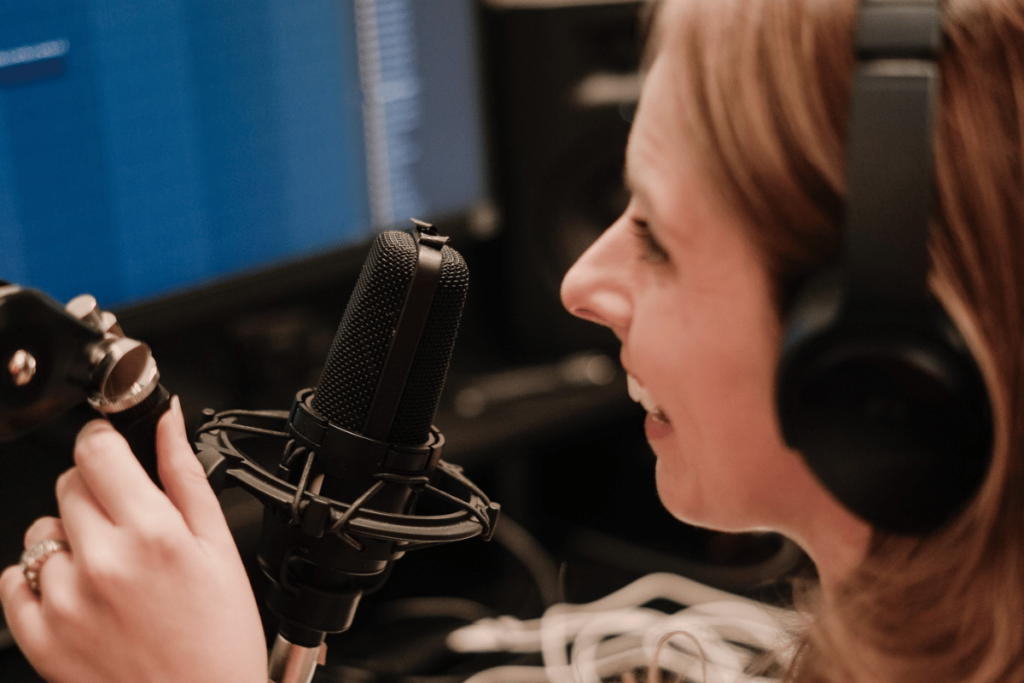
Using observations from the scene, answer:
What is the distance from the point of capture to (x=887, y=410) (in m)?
0.38

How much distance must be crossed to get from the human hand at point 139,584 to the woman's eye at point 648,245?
24 centimetres

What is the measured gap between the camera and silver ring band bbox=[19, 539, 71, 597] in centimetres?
46

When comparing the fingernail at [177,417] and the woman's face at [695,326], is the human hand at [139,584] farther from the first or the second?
the woman's face at [695,326]

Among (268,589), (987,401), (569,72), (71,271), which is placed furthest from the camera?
(569,72)

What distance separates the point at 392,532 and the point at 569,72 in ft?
2.97

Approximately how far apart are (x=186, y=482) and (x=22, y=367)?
86 mm

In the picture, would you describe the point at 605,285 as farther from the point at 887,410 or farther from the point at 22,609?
the point at 22,609

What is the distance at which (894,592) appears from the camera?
0.46 m

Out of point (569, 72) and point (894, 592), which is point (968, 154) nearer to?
point (894, 592)

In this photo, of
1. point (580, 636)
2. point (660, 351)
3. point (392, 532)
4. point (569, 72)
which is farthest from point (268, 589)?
point (569, 72)

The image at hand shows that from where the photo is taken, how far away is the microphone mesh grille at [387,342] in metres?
0.44

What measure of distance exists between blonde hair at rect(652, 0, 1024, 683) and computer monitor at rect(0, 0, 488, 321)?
1.75 ft

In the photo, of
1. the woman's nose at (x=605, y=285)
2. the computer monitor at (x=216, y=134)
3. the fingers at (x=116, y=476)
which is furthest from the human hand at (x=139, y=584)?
the computer monitor at (x=216, y=134)

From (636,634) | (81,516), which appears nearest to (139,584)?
(81,516)
